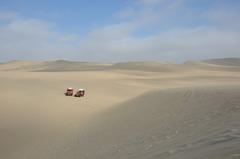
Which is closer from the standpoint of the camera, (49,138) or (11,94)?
(49,138)

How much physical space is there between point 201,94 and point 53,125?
4825mm

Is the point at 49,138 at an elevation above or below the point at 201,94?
below

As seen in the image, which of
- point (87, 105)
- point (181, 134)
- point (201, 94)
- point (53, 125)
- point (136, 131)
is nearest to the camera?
point (181, 134)

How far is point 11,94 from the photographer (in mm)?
16219

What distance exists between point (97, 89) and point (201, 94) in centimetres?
791

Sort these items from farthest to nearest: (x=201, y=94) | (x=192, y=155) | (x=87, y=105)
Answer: (x=87, y=105) < (x=201, y=94) < (x=192, y=155)

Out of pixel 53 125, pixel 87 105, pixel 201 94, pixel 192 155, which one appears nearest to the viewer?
pixel 192 155

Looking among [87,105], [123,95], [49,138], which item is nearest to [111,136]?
[49,138]

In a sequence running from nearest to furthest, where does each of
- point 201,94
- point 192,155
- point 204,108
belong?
1. point 192,155
2. point 204,108
3. point 201,94

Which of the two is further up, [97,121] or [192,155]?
[192,155]

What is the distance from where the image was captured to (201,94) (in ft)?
43.7

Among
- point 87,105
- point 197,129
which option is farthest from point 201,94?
point 197,129

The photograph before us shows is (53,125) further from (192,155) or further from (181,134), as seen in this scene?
(192,155)

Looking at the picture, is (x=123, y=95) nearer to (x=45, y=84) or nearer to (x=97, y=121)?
(x=45, y=84)
